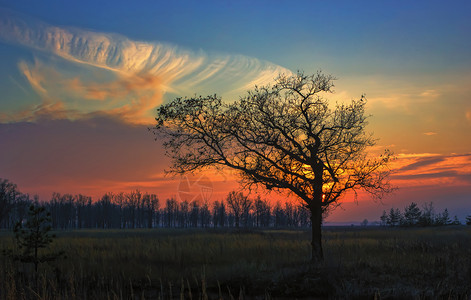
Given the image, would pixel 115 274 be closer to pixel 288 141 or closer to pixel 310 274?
pixel 310 274

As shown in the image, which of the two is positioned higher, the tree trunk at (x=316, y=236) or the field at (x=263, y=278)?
the tree trunk at (x=316, y=236)

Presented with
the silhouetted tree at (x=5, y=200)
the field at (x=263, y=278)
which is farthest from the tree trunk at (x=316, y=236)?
the silhouetted tree at (x=5, y=200)

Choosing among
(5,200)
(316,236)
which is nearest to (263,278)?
(316,236)

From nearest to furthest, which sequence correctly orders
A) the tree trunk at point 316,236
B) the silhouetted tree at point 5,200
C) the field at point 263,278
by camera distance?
the field at point 263,278, the tree trunk at point 316,236, the silhouetted tree at point 5,200

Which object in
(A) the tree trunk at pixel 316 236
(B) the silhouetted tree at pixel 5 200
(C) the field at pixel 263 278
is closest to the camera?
(C) the field at pixel 263 278

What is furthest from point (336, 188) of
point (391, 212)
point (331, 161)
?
point (391, 212)

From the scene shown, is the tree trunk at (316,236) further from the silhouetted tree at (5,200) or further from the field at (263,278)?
the silhouetted tree at (5,200)

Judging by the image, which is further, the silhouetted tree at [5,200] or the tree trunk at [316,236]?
the silhouetted tree at [5,200]

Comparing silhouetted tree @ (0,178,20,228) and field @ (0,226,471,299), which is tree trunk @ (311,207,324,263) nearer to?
field @ (0,226,471,299)

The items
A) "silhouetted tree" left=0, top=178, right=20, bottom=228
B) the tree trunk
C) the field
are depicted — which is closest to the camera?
the field

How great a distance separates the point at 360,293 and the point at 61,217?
16391cm

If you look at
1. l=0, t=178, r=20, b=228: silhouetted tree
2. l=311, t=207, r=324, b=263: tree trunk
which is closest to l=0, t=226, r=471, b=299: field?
l=311, t=207, r=324, b=263: tree trunk

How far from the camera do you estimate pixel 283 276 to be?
14281 millimetres

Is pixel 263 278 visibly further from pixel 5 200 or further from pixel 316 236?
pixel 5 200
